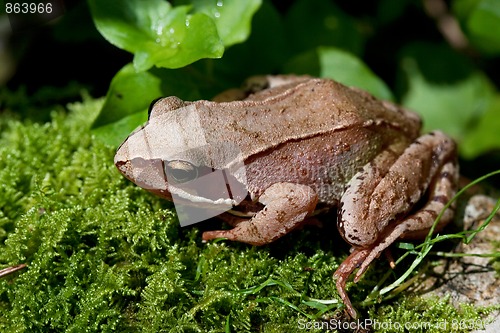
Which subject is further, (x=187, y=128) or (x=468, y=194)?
(x=468, y=194)

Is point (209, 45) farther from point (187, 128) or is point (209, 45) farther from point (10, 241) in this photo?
point (10, 241)

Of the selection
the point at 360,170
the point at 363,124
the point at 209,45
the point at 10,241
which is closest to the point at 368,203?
the point at 360,170

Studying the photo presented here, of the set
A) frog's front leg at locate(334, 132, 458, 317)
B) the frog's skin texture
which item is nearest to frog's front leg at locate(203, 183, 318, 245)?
the frog's skin texture

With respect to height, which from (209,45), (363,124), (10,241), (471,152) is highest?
(209,45)

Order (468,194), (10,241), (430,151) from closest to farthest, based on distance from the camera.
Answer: (10,241), (430,151), (468,194)

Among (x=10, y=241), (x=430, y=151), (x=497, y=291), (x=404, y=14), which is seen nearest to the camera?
(x=10, y=241)

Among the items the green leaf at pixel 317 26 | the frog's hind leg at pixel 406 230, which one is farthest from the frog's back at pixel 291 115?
the green leaf at pixel 317 26

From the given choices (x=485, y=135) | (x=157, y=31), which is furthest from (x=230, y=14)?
(x=485, y=135)
